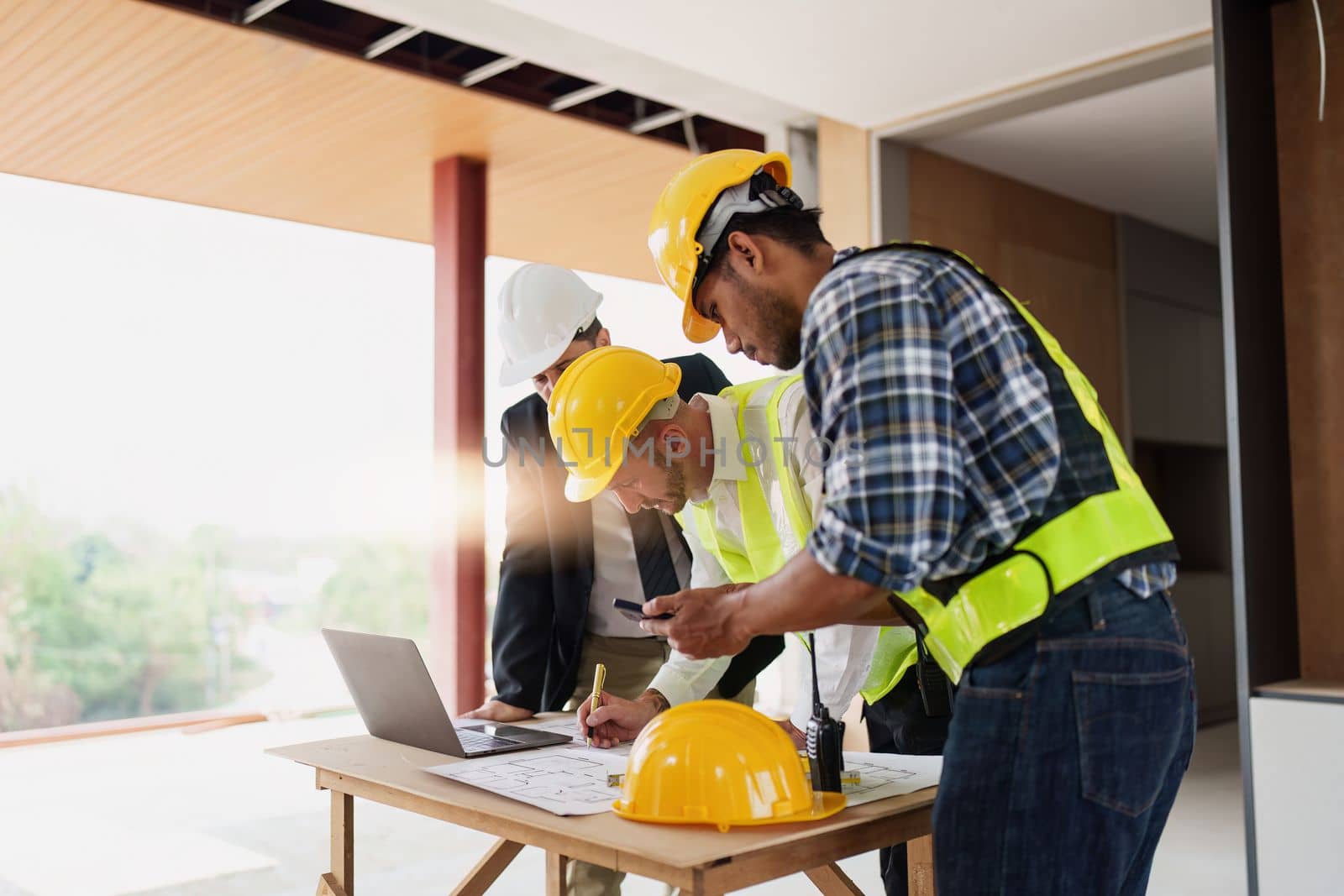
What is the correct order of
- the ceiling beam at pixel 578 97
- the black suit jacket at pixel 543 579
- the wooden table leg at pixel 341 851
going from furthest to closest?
the ceiling beam at pixel 578 97
the black suit jacket at pixel 543 579
the wooden table leg at pixel 341 851

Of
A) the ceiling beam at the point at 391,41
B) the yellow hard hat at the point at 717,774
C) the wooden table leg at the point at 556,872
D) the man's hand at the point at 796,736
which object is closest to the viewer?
the yellow hard hat at the point at 717,774

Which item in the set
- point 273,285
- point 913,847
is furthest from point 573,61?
point 273,285

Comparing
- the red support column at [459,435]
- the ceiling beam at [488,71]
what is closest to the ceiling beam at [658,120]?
the ceiling beam at [488,71]

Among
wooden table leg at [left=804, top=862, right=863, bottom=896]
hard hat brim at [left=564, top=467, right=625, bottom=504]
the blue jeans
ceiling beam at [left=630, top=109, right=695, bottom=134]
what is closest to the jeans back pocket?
the blue jeans

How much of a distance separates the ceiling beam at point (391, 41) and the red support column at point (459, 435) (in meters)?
1.42

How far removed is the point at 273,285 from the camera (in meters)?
23.9

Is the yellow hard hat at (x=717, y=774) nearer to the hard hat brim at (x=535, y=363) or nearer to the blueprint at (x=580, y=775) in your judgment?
the blueprint at (x=580, y=775)

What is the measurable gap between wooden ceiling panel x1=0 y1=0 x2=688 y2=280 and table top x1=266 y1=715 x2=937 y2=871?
140 inches

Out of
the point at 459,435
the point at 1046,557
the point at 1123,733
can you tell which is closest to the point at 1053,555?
the point at 1046,557

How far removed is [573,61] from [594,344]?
99.4 inches

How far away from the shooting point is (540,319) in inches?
103

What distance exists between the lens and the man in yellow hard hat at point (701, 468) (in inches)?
75.9

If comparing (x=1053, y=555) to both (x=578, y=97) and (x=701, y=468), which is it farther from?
(x=578, y=97)

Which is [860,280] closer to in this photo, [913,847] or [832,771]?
[832,771]
